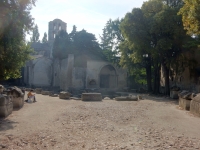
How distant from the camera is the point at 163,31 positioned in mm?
20953

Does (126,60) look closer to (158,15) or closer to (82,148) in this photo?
(158,15)

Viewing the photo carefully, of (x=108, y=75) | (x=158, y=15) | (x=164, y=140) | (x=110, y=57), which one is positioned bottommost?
(x=164, y=140)

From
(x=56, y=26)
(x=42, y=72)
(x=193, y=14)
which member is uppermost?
(x=56, y=26)

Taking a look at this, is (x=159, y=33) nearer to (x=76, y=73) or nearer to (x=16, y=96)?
(x=16, y=96)

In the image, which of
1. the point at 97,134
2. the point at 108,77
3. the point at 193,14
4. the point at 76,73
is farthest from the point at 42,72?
the point at 97,134

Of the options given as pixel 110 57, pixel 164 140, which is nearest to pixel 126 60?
pixel 110 57

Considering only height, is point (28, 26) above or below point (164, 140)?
above

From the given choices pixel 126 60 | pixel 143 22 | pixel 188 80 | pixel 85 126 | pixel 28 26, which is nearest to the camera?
pixel 85 126

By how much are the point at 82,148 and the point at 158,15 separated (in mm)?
17683

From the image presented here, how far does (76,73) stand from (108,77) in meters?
5.36

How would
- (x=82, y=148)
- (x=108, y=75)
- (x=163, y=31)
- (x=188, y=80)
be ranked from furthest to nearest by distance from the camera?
1. (x=108, y=75)
2. (x=188, y=80)
3. (x=163, y=31)
4. (x=82, y=148)

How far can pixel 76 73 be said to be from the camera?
1383 inches

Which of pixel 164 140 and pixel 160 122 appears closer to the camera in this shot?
pixel 164 140

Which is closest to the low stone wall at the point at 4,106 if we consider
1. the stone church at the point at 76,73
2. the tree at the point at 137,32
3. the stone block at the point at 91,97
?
the stone block at the point at 91,97
